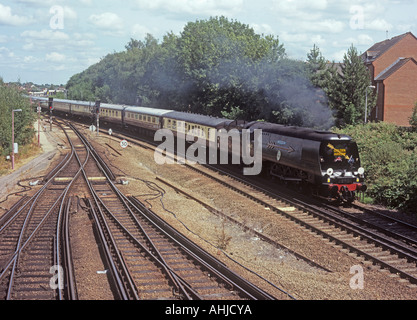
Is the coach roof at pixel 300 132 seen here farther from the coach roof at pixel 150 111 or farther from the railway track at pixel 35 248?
the coach roof at pixel 150 111

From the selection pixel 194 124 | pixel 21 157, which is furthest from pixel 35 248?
pixel 21 157

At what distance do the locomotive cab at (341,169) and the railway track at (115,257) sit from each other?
7.38 metres

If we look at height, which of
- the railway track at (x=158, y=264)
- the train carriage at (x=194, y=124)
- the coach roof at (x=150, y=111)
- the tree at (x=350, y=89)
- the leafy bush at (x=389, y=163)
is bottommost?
the railway track at (x=158, y=264)

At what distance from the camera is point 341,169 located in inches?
798

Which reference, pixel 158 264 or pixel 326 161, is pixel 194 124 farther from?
pixel 158 264

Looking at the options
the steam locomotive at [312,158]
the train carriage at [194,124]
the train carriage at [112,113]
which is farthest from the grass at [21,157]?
the steam locomotive at [312,158]

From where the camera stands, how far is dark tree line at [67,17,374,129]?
35.6m

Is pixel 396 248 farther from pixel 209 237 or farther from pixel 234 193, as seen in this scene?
pixel 234 193

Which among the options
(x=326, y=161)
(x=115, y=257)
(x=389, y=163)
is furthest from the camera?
(x=389, y=163)

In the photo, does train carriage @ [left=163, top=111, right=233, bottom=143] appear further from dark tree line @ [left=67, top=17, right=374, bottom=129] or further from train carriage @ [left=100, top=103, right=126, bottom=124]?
train carriage @ [left=100, top=103, right=126, bottom=124]

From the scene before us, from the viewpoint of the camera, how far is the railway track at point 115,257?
36.5 feet

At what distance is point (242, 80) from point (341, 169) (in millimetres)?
25900

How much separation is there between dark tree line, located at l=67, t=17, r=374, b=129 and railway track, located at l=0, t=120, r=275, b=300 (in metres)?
16.2
